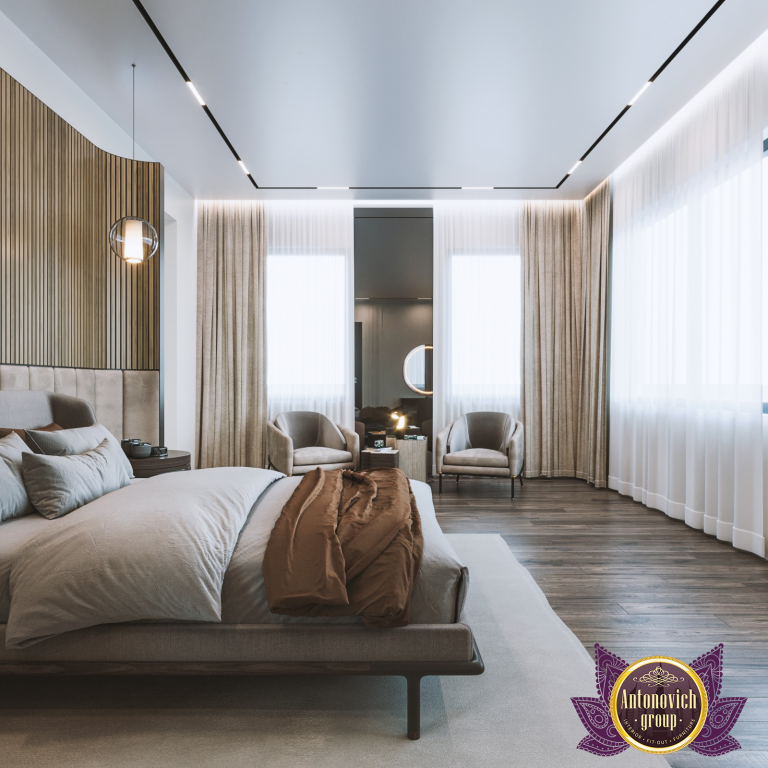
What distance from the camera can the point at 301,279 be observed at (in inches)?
245

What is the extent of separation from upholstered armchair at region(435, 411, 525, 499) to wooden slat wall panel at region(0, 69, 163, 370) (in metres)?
2.85

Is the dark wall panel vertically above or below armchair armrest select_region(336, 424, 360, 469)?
above

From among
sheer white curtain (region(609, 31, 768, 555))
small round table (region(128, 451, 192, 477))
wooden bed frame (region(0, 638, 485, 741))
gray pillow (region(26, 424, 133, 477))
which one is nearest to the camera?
wooden bed frame (region(0, 638, 485, 741))

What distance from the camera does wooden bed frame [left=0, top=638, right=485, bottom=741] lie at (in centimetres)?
167

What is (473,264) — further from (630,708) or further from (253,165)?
(630,708)

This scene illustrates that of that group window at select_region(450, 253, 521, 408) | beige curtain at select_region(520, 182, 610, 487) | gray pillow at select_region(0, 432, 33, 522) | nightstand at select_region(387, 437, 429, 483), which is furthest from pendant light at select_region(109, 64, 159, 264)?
beige curtain at select_region(520, 182, 610, 487)

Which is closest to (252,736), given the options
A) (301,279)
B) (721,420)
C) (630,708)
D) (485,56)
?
(630,708)

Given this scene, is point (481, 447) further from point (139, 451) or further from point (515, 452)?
point (139, 451)

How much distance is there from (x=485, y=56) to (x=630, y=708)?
11.5ft

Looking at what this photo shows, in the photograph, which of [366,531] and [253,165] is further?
[253,165]

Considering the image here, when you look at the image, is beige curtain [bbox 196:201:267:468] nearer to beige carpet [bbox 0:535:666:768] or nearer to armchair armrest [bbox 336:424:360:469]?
armchair armrest [bbox 336:424:360:469]

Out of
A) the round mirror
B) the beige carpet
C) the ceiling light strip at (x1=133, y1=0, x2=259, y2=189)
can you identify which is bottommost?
the beige carpet

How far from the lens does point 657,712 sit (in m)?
1.62

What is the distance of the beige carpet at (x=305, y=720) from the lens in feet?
5.10
